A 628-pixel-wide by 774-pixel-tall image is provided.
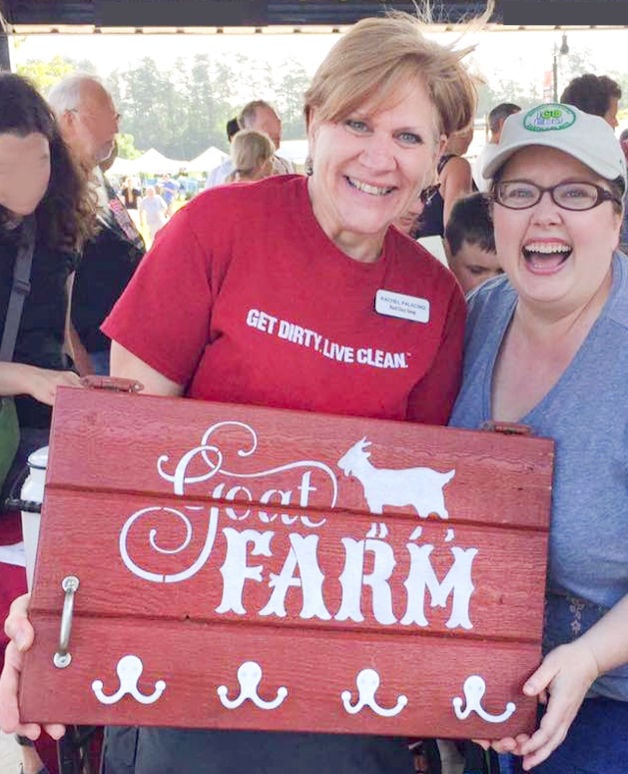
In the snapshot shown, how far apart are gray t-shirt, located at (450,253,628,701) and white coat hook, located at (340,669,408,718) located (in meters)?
0.36

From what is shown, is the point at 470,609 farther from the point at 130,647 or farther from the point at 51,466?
the point at 51,466

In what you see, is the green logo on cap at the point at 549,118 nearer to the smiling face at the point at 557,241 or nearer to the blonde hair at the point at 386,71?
the smiling face at the point at 557,241

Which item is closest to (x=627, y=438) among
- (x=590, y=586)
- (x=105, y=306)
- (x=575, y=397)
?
(x=575, y=397)

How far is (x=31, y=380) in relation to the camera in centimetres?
212

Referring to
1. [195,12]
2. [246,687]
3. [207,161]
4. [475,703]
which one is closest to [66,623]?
[246,687]

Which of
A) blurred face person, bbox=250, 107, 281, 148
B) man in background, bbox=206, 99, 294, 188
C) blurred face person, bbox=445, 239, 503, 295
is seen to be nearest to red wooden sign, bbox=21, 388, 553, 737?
blurred face person, bbox=445, 239, 503, 295

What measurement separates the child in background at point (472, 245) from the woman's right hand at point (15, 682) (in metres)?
1.89

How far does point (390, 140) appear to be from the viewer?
162cm

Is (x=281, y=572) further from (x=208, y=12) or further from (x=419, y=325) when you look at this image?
(x=208, y=12)

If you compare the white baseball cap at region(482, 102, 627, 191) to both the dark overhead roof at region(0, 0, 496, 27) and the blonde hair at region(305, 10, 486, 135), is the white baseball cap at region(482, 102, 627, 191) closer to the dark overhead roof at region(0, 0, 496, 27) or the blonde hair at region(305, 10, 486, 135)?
the blonde hair at region(305, 10, 486, 135)

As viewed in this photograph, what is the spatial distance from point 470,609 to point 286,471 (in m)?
0.37

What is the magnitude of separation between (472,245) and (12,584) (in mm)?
1659

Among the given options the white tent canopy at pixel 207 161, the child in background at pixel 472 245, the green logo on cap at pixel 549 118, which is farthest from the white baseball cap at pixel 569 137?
the white tent canopy at pixel 207 161

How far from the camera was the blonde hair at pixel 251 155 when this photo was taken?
5066 mm
